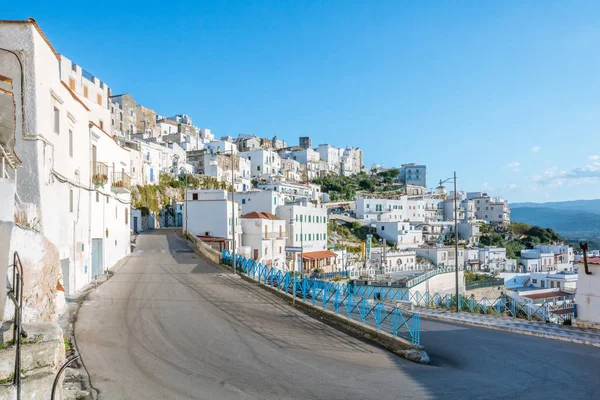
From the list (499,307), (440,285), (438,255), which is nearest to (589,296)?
(499,307)

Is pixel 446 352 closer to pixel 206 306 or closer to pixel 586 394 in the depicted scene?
pixel 586 394

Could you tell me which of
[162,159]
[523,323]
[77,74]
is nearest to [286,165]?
[162,159]

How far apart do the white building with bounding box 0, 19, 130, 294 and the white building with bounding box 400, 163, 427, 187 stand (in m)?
133

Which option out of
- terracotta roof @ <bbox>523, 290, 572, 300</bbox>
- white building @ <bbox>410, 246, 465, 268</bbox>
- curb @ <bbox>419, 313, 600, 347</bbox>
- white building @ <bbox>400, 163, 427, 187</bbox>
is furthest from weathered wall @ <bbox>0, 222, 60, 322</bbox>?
white building @ <bbox>400, 163, 427, 187</bbox>

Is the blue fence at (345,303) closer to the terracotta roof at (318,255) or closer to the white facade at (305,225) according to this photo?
the terracotta roof at (318,255)

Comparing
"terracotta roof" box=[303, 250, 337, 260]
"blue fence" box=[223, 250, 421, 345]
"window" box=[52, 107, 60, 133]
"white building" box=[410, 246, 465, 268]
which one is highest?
"window" box=[52, 107, 60, 133]

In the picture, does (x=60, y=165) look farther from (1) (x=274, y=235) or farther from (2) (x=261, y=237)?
(1) (x=274, y=235)

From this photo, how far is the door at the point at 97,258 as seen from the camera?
21188 mm

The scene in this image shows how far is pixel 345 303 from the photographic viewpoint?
18312mm

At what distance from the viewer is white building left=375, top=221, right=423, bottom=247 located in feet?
265

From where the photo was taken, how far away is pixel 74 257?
A: 17.1 meters

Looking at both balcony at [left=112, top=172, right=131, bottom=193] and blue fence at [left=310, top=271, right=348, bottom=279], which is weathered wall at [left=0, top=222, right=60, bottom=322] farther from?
blue fence at [left=310, top=271, right=348, bottom=279]

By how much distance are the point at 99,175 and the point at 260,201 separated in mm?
35961

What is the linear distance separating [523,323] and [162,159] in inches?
2402
